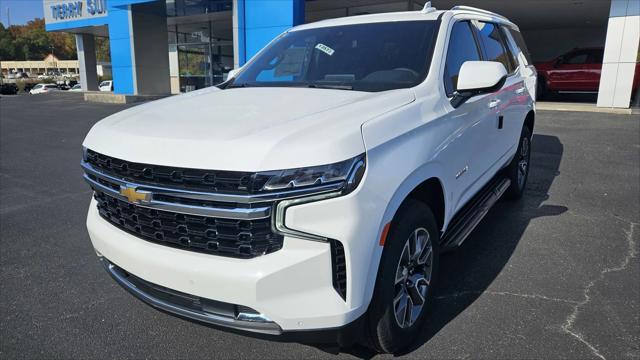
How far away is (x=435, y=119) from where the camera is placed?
2.81 metres

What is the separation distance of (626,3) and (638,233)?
42.0ft

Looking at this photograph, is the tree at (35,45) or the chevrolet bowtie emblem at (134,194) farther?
the tree at (35,45)

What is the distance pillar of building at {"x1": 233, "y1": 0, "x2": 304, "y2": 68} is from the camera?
15930 mm

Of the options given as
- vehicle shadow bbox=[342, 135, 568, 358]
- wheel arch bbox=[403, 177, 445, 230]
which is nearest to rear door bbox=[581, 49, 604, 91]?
vehicle shadow bbox=[342, 135, 568, 358]

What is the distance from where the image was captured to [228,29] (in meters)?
27.6

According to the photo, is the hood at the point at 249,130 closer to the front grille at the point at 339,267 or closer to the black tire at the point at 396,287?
the front grille at the point at 339,267

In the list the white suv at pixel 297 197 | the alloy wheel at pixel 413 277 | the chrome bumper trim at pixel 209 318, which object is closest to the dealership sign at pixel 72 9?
the white suv at pixel 297 197

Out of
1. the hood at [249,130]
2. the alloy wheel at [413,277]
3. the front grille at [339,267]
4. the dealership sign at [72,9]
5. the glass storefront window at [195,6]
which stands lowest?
the alloy wheel at [413,277]

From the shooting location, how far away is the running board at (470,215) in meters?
3.29

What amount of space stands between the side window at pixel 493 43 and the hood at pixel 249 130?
1917 mm

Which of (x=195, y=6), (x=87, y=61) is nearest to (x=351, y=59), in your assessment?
(x=195, y=6)

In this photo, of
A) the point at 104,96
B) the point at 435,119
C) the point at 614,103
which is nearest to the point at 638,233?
the point at 435,119

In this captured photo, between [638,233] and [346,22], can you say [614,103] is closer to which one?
[638,233]

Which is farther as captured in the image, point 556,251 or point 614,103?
point 614,103
